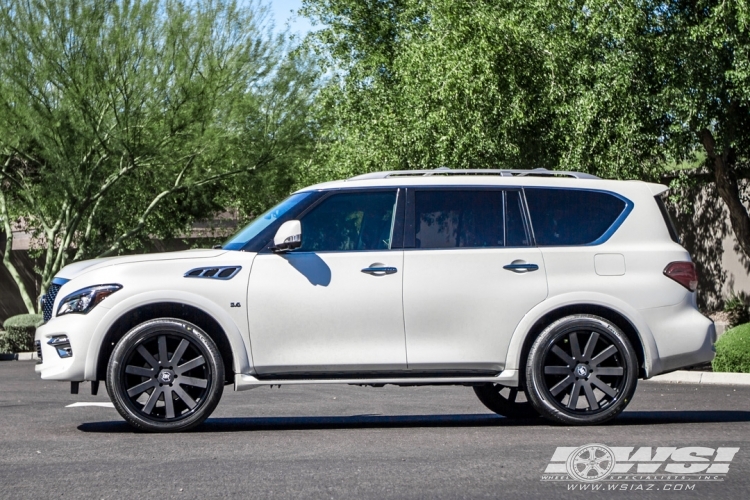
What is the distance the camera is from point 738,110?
2144 cm

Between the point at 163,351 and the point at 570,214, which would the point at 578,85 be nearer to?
the point at 570,214

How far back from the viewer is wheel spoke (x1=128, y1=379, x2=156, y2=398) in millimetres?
8812

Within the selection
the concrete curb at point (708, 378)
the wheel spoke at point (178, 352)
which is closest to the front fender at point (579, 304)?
the wheel spoke at point (178, 352)

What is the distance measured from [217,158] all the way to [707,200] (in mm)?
11852

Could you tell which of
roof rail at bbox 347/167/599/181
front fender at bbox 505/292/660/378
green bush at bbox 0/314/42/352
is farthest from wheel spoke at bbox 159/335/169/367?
green bush at bbox 0/314/42/352

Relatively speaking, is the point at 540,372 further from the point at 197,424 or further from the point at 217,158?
the point at 217,158

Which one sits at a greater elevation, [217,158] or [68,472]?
[217,158]

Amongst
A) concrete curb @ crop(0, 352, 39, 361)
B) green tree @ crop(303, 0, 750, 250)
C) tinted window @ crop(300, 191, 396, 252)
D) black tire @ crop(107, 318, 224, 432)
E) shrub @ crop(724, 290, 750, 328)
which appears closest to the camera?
black tire @ crop(107, 318, 224, 432)

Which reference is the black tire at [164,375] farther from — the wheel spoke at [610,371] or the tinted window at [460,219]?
the wheel spoke at [610,371]

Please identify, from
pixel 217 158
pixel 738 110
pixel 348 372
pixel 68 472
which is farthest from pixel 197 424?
pixel 217 158

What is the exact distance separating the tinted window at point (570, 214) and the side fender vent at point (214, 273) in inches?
92.7

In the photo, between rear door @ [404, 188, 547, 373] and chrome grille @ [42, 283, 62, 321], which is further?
chrome grille @ [42, 283, 62, 321]

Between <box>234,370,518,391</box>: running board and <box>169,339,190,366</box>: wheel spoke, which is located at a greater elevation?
<box>169,339,190,366</box>: wheel spoke

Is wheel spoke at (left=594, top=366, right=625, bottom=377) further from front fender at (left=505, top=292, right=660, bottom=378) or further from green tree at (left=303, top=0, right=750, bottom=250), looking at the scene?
green tree at (left=303, top=0, right=750, bottom=250)
